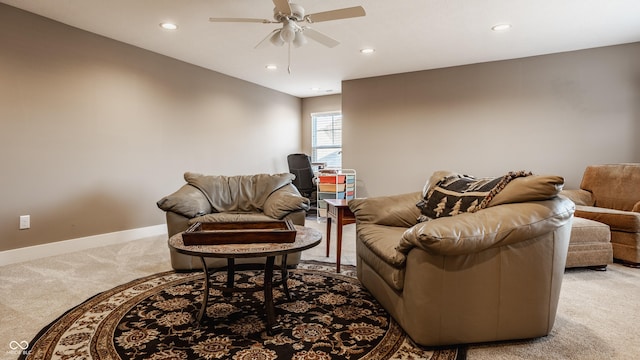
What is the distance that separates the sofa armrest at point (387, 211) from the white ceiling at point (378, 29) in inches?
68.0

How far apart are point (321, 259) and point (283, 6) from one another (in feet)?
7.28

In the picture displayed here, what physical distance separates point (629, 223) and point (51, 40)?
225 inches

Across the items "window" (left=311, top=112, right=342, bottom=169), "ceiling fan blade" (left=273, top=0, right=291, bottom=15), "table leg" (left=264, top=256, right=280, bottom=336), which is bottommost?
"table leg" (left=264, top=256, right=280, bottom=336)

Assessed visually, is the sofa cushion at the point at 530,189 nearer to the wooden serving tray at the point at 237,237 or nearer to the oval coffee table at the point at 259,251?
the oval coffee table at the point at 259,251

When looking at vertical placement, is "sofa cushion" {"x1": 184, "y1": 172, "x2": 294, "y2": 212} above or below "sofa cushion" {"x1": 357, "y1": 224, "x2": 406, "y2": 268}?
above

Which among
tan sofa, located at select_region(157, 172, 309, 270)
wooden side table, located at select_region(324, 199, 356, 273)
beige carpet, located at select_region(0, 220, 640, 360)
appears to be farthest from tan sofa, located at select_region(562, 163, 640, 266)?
tan sofa, located at select_region(157, 172, 309, 270)

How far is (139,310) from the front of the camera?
6.86ft

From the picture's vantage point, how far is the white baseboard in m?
3.14

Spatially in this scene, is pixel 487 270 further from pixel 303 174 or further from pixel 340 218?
pixel 303 174

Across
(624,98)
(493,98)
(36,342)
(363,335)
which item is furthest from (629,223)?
(36,342)

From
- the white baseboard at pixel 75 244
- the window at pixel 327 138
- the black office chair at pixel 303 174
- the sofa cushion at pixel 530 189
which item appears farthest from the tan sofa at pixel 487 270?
the window at pixel 327 138

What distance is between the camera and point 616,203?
3500 millimetres

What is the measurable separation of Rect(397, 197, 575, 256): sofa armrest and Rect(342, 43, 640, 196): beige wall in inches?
129

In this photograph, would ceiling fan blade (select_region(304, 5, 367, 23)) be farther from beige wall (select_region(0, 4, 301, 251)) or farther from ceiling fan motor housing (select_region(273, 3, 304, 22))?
beige wall (select_region(0, 4, 301, 251))
